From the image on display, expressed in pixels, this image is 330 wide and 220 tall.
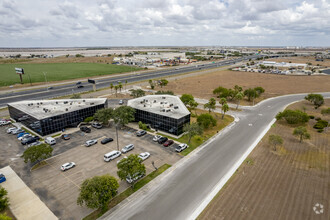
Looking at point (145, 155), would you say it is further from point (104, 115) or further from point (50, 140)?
point (50, 140)

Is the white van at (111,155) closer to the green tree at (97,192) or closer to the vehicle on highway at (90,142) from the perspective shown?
the vehicle on highway at (90,142)

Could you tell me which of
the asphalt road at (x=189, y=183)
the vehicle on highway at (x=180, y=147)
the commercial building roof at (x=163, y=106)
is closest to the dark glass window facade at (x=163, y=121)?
the commercial building roof at (x=163, y=106)

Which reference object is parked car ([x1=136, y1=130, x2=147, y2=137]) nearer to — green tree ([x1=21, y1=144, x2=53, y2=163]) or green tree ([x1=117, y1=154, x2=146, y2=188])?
green tree ([x1=117, y1=154, x2=146, y2=188])

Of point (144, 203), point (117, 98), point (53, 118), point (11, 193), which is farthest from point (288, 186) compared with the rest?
point (117, 98)

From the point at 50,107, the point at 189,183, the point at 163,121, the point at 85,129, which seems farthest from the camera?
the point at 50,107

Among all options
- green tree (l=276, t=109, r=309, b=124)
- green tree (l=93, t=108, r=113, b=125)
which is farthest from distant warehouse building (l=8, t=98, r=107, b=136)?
green tree (l=276, t=109, r=309, b=124)

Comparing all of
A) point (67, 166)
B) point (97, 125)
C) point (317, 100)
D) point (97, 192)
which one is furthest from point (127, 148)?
point (317, 100)
